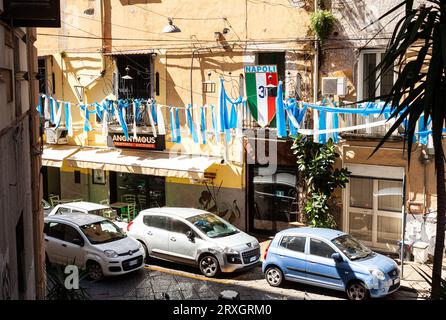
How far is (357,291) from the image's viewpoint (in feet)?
44.9

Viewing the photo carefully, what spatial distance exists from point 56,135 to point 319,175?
38.6ft

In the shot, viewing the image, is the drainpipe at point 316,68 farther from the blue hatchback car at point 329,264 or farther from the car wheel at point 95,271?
the car wheel at point 95,271

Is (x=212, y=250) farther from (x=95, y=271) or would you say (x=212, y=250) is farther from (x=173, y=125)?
(x=173, y=125)

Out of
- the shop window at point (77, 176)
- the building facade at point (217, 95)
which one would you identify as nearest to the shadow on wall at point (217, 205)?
the building facade at point (217, 95)

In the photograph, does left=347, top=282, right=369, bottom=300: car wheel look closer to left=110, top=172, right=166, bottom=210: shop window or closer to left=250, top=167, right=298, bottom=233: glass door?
left=250, top=167, right=298, bottom=233: glass door

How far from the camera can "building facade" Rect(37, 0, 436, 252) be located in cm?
1795

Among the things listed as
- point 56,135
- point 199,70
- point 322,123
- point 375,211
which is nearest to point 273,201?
point 375,211

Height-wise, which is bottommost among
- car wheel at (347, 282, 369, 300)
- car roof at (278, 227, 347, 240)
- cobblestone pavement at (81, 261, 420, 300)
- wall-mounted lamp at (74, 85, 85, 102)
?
cobblestone pavement at (81, 261, 420, 300)

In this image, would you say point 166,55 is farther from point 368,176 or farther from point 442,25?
point 442,25

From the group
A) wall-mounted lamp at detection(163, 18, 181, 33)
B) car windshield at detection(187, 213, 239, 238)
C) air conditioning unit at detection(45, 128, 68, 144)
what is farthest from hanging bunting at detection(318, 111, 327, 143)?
air conditioning unit at detection(45, 128, 68, 144)

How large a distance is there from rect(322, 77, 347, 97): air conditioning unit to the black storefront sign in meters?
6.59

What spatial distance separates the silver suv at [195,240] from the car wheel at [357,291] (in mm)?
3011

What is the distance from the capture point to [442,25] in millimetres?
6711
